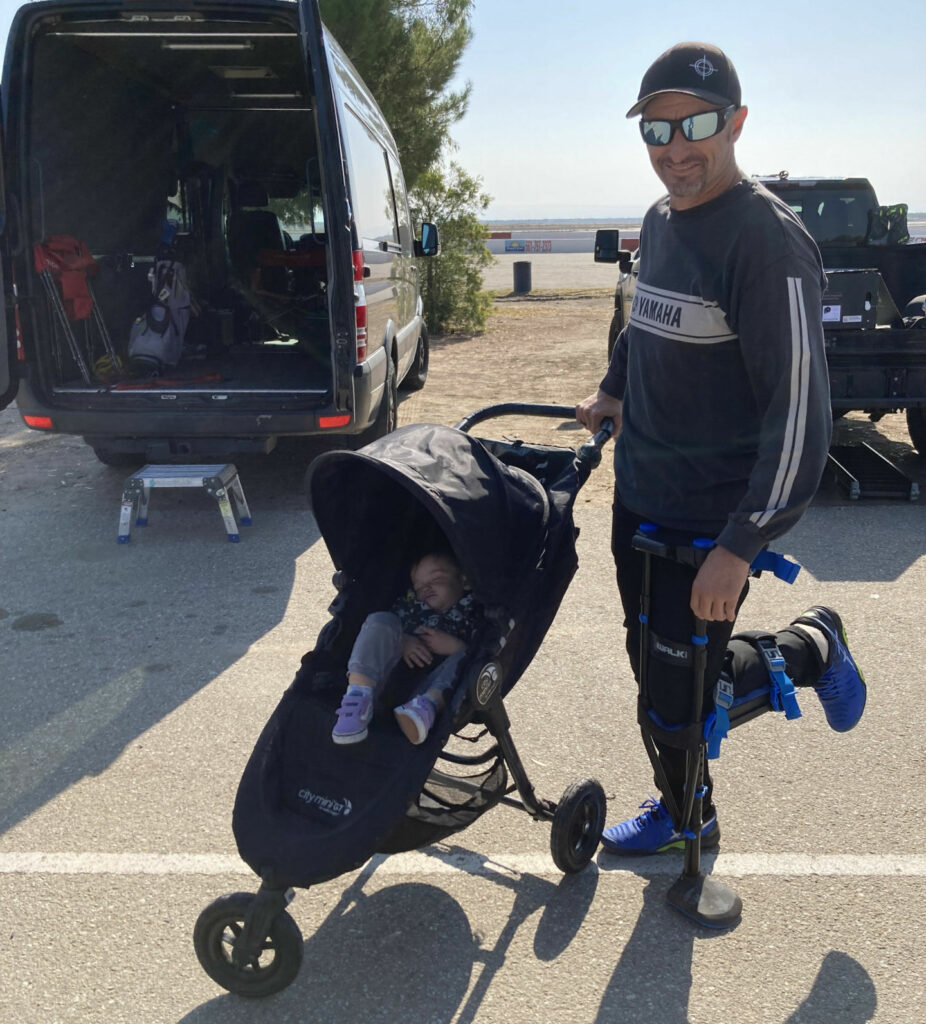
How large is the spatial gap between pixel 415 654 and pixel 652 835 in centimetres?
96

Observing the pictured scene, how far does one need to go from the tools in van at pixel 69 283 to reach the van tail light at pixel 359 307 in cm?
203

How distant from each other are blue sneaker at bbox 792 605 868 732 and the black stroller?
32.3 inches

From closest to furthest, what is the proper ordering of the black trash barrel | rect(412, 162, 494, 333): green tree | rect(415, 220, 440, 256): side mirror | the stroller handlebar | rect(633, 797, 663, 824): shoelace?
1. the stroller handlebar
2. rect(633, 797, 663, 824): shoelace
3. rect(415, 220, 440, 256): side mirror
4. rect(412, 162, 494, 333): green tree
5. the black trash barrel

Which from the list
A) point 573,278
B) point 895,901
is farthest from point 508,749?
point 573,278

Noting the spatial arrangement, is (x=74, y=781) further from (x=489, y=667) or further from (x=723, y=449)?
(x=723, y=449)

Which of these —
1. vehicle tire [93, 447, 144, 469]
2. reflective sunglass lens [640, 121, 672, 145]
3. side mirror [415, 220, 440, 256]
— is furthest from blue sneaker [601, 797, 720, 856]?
side mirror [415, 220, 440, 256]

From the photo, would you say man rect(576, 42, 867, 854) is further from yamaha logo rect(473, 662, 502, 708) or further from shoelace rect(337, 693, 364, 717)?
shoelace rect(337, 693, 364, 717)

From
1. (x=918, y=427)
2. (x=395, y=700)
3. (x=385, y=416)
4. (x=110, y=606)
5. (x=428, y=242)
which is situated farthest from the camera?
(x=428, y=242)

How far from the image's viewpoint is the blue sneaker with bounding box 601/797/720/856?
309 cm

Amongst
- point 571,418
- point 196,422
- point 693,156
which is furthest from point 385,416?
point 693,156

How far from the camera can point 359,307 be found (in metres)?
5.97

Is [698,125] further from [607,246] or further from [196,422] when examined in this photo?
[607,246]

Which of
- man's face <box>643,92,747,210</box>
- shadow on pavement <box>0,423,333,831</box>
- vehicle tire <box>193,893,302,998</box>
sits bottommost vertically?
shadow on pavement <box>0,423,333,831</box>

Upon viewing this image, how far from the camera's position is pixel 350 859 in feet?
7.82
